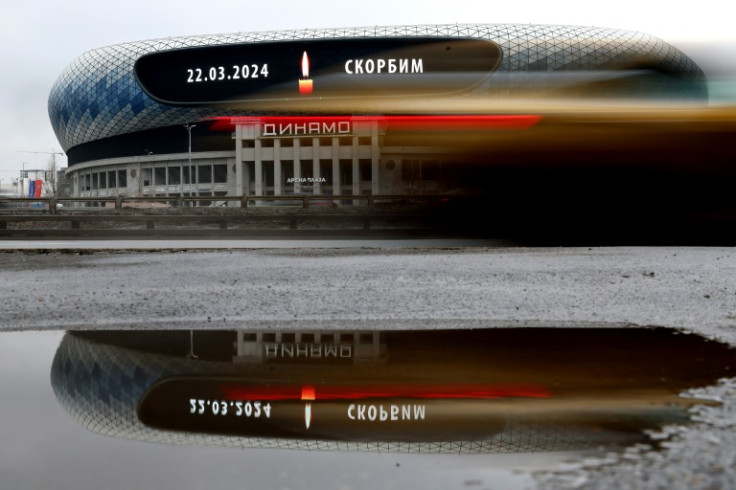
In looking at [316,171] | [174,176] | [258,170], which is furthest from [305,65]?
[174,176]

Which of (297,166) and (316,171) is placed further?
(297,166)

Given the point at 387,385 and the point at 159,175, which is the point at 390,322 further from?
the point at 159,175

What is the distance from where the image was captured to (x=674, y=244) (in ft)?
39.0

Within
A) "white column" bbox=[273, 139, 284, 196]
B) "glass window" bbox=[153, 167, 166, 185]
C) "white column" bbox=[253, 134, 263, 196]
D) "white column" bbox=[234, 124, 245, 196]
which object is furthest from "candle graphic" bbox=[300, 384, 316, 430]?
"glass window" bbox=[153, 167, 166, 185]

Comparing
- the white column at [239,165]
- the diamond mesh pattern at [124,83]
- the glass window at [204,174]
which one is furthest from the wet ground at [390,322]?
the glass window at [204,174]

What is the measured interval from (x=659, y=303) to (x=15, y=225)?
26181mm

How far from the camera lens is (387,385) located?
328 centimetres

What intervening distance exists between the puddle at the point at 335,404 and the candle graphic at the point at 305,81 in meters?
6.22

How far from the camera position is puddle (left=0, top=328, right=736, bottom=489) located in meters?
2.17

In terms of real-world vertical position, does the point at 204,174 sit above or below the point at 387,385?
above

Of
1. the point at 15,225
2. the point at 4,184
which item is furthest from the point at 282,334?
the point at 4,184

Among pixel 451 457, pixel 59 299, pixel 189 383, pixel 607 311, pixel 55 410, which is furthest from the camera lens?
pixel 59 299

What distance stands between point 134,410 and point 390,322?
8.44 ft

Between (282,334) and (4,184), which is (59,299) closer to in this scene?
(282,334)
